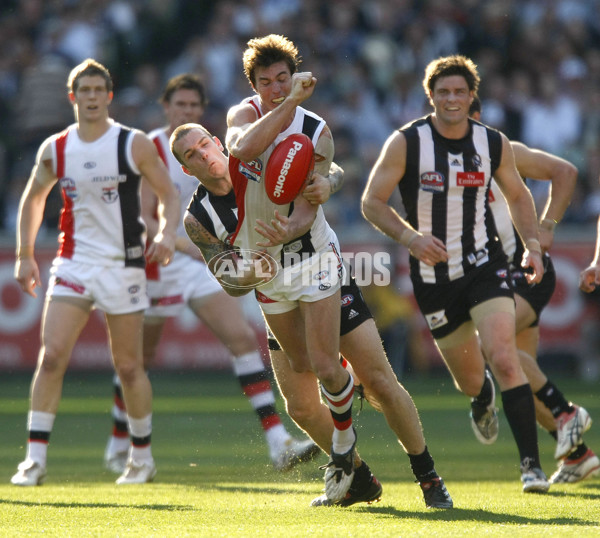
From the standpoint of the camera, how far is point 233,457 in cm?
845

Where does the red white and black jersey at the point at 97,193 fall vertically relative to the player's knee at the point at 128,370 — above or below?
above

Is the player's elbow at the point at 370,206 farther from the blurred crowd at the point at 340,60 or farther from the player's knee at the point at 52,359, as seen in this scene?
the blurred crowd at the point at 340,60

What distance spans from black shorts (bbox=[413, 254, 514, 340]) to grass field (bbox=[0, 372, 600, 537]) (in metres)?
0.96

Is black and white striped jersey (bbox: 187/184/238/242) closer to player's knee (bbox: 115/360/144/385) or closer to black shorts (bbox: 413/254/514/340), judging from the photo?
black shorts (bbox: 413/254/514/340)

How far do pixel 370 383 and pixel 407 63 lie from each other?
35.9 feet

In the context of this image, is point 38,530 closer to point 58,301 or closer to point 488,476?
point 58,301

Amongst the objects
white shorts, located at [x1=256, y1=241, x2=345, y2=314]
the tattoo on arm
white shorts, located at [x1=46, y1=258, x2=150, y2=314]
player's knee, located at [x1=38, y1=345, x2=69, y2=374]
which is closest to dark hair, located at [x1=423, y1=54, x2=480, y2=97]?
white shorts, located at [x1=256, y1=241, x2=345, y2=314]

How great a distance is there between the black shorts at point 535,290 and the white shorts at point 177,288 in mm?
2078

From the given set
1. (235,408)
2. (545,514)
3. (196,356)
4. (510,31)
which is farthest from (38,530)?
(510,31)

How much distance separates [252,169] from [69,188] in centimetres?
237

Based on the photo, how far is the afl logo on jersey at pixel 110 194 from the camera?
7355mm

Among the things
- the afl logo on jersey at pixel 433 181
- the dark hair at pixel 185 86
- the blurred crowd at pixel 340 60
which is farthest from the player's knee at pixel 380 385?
the blurred crowd at pixel 340 60

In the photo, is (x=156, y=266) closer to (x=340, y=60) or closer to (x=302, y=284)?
(x=302, y=284)

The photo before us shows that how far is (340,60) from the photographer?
52.9ft
